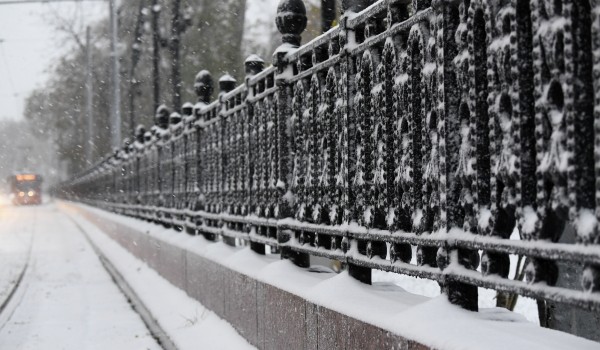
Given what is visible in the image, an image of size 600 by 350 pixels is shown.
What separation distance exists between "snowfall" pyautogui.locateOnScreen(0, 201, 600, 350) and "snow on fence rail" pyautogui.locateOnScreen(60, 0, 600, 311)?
16 centimetres

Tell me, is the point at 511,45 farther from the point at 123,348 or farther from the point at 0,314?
the point at 0,314

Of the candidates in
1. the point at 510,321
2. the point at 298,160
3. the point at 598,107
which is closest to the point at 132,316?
the point at 298,160

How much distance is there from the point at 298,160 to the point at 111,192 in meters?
20.9

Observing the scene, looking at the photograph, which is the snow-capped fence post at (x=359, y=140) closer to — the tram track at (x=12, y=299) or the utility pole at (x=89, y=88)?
the tram track at (x=12, y=299)

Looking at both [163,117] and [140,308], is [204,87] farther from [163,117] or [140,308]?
[163,117]

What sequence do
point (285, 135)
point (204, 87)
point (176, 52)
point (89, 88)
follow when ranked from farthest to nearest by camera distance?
point (89, 88), point (176, 52), point (204, 87), point (285, 135)

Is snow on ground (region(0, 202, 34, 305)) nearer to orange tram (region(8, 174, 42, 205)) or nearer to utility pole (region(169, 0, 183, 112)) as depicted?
utility pole (region(169, 0, 183, 112))

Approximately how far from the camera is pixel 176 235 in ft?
35.1

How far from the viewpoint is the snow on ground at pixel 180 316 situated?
6.54 m

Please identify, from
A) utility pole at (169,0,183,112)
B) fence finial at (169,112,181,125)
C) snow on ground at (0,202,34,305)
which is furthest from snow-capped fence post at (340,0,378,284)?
utility pole at (169,0,183,112)

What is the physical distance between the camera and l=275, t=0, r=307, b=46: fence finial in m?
6.20

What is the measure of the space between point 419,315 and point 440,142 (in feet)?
2.33

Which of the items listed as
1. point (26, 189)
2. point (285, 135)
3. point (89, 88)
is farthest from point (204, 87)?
point (26, 189)

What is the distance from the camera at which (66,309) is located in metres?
9.44
